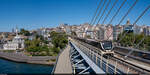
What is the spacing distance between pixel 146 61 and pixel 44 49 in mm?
29094

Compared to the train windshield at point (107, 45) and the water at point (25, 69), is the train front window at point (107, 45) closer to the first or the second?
the train windshield at point (107, 45)

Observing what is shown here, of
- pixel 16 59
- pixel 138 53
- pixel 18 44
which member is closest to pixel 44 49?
pixel 16 59

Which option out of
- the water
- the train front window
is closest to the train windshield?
the train front window

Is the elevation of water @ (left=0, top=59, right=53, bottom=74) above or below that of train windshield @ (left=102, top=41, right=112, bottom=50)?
below

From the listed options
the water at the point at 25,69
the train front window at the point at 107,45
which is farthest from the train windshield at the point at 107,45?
the water at the point at 25,69

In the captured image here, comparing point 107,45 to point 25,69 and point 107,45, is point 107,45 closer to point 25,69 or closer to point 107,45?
point 107,45

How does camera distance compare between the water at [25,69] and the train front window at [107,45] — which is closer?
the train front window at [107,45]

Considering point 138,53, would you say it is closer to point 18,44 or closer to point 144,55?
point 144,55

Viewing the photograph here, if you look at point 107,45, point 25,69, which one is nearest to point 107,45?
point 107,45

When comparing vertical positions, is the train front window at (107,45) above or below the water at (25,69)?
above

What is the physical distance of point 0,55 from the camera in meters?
31.6

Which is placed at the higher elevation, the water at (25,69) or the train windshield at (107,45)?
the train windshield at (107,45)

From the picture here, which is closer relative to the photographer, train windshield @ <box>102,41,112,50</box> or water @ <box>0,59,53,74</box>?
train windshield @ <box>102,41,112,50</box>

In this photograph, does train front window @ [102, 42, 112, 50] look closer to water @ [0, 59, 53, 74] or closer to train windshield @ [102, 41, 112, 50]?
train windshield @ [102, 41, 112, 50]
